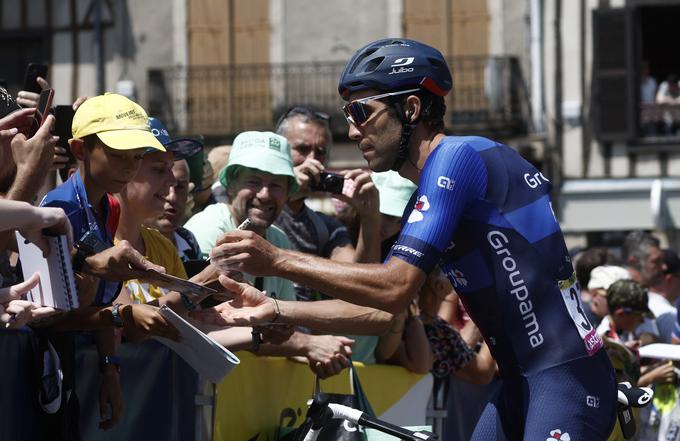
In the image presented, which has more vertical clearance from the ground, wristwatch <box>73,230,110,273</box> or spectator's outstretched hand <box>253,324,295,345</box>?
wristwatch <box>73,230,110,273</box>

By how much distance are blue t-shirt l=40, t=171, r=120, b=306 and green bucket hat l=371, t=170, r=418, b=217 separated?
2322 millimetres

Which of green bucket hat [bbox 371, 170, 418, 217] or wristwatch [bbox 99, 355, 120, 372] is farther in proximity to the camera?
green bucket hat [bbox 371, 170, 418, 217]

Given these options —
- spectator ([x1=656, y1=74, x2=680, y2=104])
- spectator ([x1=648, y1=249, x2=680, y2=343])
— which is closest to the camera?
spectator ([x1=648, y1=249, x2=680, y2=343])

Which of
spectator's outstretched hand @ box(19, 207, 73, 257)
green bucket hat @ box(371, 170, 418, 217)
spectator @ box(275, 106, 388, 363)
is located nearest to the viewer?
spectator's outstretched hand @ box(19, 207, 73, 257)

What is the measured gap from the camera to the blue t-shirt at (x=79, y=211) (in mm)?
5191

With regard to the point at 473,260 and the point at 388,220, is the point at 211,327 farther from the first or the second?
the point at 388,220

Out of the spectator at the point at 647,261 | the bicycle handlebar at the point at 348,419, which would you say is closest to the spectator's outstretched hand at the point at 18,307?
the bicycle handlebar at the point at 348,419

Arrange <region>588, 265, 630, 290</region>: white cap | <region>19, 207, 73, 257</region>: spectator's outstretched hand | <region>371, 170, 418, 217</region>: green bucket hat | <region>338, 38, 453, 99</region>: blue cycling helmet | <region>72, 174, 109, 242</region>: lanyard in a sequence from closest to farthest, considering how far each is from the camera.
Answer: <region>19, 207, 73, 257</region>: spectator's outstretched hand → <region>338, 38, 453, 99</region>: blue cycling helmet → <region>72, 174, 109, 242</region>: lanyard → <region>371, 170, 418, 217</region>: green bucket hat → <region>588, 265, 630, 290</region>: white cap

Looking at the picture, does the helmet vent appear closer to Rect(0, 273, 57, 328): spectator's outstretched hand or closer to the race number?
the race number

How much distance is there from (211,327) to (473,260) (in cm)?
131

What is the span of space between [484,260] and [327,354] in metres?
1.55

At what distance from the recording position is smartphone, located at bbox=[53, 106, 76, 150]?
5812 mm

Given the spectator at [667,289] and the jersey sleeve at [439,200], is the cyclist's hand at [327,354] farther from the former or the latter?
the spectator at [667,289]

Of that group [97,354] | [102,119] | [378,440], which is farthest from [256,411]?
[102,119]
